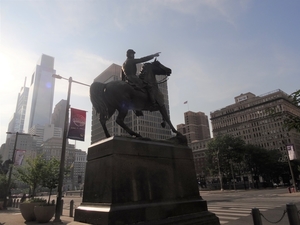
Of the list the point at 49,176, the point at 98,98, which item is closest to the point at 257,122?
the point at 49,176

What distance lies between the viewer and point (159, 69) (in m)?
7.33

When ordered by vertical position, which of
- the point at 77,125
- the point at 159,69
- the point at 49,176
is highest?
the point at 77,125

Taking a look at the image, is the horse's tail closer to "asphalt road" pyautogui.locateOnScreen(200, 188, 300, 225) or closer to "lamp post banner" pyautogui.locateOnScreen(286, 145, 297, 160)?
"asphalt road" pyautogui.locateOnScreen(200, 188, 300, 225)

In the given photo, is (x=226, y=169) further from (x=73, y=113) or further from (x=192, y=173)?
(x=192, y=173)

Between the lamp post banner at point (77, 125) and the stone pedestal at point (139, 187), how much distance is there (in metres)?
9.43

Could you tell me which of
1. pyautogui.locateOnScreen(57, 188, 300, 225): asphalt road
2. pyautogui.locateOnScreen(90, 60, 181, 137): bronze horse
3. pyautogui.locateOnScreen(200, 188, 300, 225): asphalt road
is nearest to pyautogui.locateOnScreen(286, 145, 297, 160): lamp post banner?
pyautogui.locateOnScreen(57, 188, 300, 225): asphalt road

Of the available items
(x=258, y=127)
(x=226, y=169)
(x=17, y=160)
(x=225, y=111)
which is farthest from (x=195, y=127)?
(x=17, y=160)

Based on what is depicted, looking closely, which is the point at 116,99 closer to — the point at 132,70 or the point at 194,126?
the point at 132,70

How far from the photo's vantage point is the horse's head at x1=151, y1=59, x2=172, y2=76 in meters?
7.33

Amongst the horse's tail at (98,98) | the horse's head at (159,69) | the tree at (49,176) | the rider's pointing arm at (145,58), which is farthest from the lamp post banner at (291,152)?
the horse's tail at (98,98)

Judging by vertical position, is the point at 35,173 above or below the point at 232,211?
above

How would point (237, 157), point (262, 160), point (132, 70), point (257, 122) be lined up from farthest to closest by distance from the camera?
1. point (257, 122)
2. point (262, 160)
3. point (237, 157)
4. point (132, 70)

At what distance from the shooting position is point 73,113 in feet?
48.8

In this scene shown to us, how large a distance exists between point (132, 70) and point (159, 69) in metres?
0.96
